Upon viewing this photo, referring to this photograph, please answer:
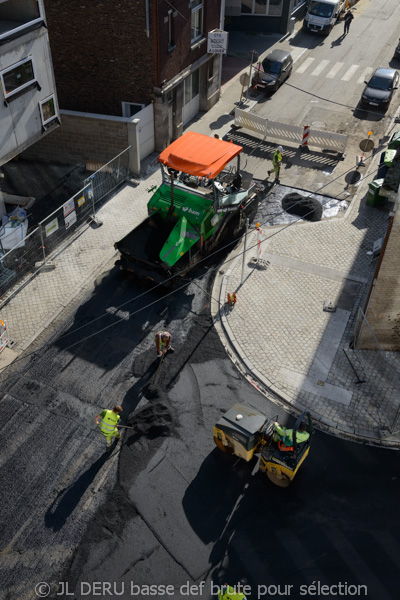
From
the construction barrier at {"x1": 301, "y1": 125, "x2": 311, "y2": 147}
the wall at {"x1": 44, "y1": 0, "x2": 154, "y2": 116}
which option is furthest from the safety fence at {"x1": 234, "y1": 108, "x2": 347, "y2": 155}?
the wall at {"x1": 44, "y1": 0, "x2": 154, "y2": 116}

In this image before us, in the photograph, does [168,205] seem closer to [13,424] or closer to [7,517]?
[13,424]

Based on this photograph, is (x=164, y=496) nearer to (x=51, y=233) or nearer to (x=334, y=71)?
(x=51, y=233)

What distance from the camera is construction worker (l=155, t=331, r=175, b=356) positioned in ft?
45.9

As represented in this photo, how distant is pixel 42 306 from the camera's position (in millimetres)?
15711

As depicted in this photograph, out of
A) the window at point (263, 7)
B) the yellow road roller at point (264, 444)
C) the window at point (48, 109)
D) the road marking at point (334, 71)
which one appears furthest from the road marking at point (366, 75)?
the yellow road roller at point (264, 444)

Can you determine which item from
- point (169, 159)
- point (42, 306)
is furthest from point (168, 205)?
point (42, 306)

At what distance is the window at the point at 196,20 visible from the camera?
74.7ft

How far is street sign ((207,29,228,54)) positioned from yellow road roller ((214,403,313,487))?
61.6 ft

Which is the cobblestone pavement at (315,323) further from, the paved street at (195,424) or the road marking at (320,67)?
the road marking at (320,67)

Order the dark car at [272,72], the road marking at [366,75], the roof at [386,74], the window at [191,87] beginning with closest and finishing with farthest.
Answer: the window at [191,87] → the roof at [386,74] → the dark car at [272,72] → the road marking at [366,75]

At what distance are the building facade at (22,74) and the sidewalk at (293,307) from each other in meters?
3.92

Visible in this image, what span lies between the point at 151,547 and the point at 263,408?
432 cm

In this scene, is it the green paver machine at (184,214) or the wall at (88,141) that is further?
the wall at (88,141)

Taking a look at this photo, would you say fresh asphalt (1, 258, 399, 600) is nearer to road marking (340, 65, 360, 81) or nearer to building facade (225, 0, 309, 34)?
road marking (340, 65, 360, 81)
